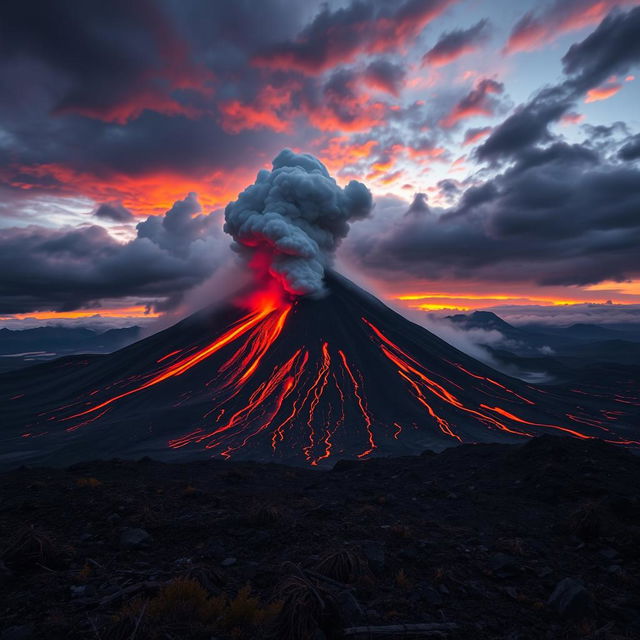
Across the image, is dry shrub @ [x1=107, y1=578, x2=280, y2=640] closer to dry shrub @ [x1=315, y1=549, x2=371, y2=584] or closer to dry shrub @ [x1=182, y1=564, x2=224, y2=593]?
dry shrub @ [x1=182, y1=564, x2=224, y2=593]

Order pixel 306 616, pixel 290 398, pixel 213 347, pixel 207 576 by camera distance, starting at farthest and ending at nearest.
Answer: pixel 213 347, pixel 290 398, pixel 207 576, pixel 306 616

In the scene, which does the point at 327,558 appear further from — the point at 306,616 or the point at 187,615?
the point at 187,615

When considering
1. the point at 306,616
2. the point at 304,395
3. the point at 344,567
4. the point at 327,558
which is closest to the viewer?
the point at 306,616

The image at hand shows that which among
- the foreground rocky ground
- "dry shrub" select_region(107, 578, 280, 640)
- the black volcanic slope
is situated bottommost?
the black volcanic slope

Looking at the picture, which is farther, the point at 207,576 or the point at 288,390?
the point at 288,390

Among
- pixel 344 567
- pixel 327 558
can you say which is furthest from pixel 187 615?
pixel 344 567

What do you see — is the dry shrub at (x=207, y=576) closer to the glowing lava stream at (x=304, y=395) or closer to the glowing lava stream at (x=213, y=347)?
the glowing lava stream at (x=304, y=395)

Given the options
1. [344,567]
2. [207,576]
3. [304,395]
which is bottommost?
[304,395]

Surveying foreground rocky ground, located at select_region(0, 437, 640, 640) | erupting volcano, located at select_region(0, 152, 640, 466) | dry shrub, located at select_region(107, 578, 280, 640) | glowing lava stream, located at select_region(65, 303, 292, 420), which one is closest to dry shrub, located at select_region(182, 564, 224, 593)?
foreground rocky ground, located at select_region(0, 437, 640, 640)
